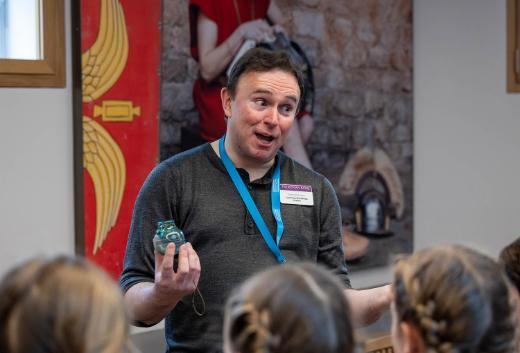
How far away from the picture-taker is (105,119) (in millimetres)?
3131

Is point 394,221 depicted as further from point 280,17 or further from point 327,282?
point 327,282

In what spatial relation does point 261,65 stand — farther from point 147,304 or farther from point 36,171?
point 36,171

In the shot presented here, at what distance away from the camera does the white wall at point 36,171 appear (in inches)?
116

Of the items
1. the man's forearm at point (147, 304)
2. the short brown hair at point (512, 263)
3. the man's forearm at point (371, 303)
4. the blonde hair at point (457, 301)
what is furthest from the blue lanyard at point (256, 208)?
the blonde hair at point (457, 301)

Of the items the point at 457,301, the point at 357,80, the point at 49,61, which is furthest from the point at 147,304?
the point at 357,80

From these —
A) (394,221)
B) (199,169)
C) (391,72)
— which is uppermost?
(391,72)

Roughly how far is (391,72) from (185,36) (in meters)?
1.43

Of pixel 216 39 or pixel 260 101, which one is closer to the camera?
pixel 260 101

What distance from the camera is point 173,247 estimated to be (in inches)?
71.6

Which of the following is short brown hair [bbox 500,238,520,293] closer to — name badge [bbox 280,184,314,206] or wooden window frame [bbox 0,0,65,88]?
name badge [bbox 280,184,314,206]

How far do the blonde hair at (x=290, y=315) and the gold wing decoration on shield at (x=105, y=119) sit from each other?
6.27 feet

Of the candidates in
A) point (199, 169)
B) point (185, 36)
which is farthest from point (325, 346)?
point (185, 36)

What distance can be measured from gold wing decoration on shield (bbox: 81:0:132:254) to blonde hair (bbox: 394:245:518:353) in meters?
1.92

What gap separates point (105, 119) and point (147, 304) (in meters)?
1.36
